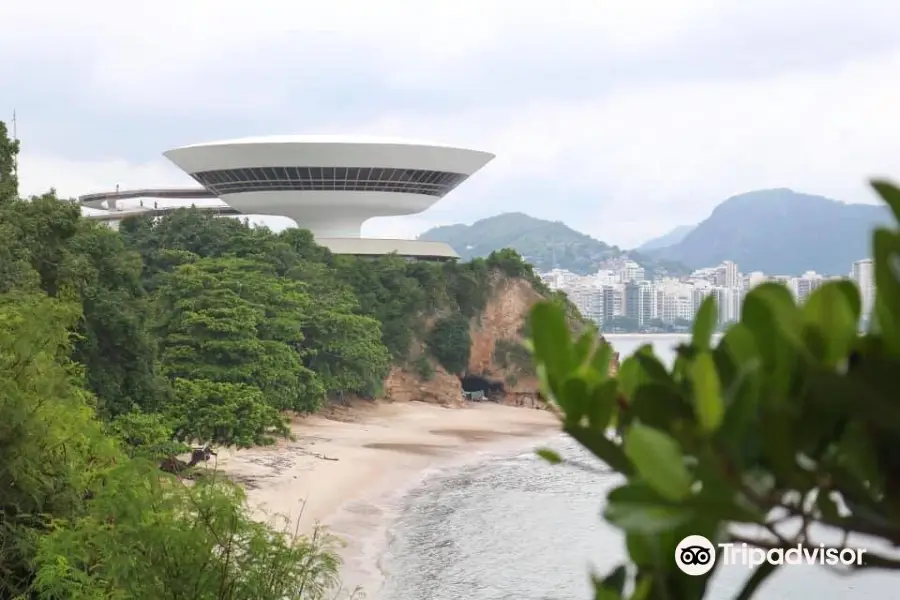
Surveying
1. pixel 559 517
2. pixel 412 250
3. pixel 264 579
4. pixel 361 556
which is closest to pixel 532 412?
pixel 412 250

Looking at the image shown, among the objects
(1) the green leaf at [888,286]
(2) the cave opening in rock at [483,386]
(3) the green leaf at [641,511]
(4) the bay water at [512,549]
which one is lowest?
(4) the bay water at [512,549]

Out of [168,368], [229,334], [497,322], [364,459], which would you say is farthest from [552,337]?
[497,322]

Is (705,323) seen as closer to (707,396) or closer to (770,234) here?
(707,396)

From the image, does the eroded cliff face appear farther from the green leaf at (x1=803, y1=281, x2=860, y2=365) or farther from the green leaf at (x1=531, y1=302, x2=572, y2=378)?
the green leaf at (x1=803, y1=281, x2=860, y2=365)

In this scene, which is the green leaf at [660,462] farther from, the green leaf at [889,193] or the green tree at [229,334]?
the green tree at [229,334]

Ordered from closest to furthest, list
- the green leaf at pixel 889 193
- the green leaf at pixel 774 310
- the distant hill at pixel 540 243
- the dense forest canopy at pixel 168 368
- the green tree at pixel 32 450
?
the green leaf at pixel 889 193
the green leaf at pixel 774 310
the dense forest canopy at pixel 168 368
the green tree at pixel 32 450
the distant hill at pixel 540 243

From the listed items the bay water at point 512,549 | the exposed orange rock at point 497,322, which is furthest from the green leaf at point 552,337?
the exposed orange rock at point 497,322
